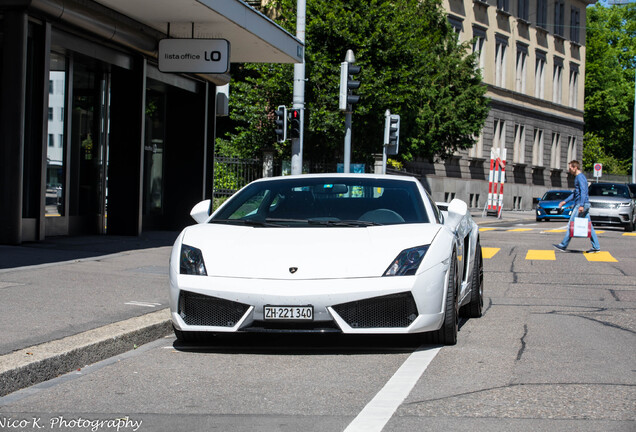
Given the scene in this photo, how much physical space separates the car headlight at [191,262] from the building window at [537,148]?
52.5 m

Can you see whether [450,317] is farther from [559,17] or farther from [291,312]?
[559,17]

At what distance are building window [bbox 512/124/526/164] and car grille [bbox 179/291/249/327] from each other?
164ft

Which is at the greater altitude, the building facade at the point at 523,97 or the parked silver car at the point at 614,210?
the building facade at the point at 523,97

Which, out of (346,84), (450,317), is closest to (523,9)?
(346,84)

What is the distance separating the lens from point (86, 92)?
54.0ft

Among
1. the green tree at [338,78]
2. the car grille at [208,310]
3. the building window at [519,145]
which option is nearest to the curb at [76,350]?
the car grille at [208,310]

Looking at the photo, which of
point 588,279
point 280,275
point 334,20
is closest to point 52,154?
point 588,279

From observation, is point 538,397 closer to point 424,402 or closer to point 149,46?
point 424,402

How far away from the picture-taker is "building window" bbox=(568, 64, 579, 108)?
205 ft

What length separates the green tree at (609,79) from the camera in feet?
231

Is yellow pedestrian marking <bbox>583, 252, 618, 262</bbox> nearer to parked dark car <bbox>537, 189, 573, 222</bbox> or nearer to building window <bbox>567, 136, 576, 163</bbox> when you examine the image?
parked dark car <bbox>537, 189, 573, 222</bbox>

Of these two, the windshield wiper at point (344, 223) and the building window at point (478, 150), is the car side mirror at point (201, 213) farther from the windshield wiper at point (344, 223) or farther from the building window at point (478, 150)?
the building window at point (478, 150)

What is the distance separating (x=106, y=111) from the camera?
672 inches

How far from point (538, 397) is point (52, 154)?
11491 millimetres
